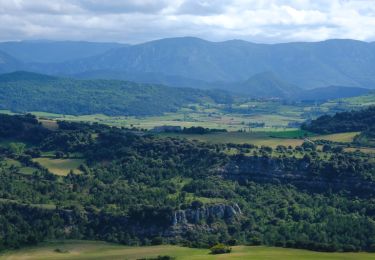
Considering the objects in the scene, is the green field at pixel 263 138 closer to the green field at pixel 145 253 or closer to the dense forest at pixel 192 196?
the dense forest at pixel 192 196

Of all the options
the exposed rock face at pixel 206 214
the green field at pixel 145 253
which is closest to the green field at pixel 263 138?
the exposed rock face at pixel 206 214

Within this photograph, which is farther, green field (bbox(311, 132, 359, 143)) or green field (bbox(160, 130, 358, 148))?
green field (bbox(311, 132, 359, 143))

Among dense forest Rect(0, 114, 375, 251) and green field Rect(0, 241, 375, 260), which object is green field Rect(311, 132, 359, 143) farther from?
green field Rect(0, 241, 375, 260)

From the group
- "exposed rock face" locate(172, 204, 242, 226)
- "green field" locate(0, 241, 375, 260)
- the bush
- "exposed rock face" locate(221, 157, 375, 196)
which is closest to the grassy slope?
"exposed rock face" locate(221, 157, 375, 196)

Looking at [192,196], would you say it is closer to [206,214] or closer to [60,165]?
[206,214]

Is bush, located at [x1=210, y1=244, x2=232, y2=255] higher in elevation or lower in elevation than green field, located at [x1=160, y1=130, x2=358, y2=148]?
lower

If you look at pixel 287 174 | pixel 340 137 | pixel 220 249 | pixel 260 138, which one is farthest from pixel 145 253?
pixel 340 137
